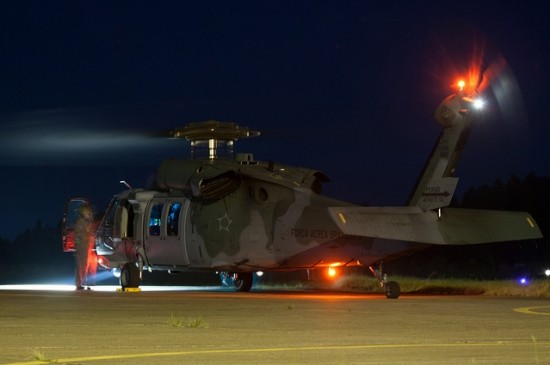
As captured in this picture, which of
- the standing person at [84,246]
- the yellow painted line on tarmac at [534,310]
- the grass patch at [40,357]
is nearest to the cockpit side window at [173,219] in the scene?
the standing person at [84,246]

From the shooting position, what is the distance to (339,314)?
57.5 ft

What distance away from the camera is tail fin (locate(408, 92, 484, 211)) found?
83.5 ft

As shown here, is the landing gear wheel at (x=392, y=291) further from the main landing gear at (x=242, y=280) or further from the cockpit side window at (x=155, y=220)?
the cockpit side window at (x=155, y=220)

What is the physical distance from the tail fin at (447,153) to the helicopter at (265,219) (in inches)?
1.0

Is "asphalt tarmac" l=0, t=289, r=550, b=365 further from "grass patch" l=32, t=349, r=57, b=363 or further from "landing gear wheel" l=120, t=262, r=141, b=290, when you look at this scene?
"landing gear wheel" l=120, t=262, r=141, b=290

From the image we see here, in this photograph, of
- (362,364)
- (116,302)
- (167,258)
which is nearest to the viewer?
(362,364)

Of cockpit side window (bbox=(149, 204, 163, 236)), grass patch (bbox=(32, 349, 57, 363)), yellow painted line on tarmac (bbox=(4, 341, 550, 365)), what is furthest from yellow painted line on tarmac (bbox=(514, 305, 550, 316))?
cockpit side window (bbox=(149, 204, 163, 236))

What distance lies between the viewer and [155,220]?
30.3 meters

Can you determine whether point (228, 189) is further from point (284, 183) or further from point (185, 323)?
point (185, 323)

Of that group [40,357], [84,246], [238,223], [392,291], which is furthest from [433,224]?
[40,357]

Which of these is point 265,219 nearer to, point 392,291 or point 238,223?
point 238,223

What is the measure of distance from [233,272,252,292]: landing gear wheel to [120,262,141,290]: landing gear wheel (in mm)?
3192

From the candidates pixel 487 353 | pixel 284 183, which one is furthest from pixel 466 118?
pixel 487 353

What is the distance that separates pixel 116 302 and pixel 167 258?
8957 mm
